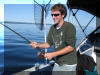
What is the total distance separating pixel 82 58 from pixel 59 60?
963 millimetres

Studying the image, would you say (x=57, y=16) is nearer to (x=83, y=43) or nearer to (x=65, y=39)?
(x=65, y=39)

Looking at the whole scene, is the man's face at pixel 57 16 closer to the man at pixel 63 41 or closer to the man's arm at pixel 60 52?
the man at pixel 63 41

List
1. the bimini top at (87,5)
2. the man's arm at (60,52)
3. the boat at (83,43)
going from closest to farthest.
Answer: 1. the man's arm at (60,52)
2. the boat at (83,43)
3. the bimini top at (87,5)

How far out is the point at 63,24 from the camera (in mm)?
2775

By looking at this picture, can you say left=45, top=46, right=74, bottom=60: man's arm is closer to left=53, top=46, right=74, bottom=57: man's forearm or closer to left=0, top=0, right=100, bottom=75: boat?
left=53, top=46, right=74, bottom=57: man's forearm

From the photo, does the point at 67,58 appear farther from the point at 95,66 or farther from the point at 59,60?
the point at 95,66

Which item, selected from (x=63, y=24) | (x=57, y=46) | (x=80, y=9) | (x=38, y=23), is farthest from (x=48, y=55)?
(x=80, y=9)

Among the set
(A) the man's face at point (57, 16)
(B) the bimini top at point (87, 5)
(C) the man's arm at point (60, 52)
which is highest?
(B) the bimini top at point (87, 5)

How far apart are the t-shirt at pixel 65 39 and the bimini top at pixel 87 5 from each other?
217 cm

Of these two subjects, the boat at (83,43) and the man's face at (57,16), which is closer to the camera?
the man's face at (57,16)

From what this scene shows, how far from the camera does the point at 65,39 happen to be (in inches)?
107

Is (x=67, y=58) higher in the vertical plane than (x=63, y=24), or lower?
lower

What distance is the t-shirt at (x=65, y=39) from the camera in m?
2.70

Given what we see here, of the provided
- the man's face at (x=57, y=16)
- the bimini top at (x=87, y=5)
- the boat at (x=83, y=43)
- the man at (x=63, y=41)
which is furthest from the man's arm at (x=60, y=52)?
the bimini top at (x=87, y=5)
